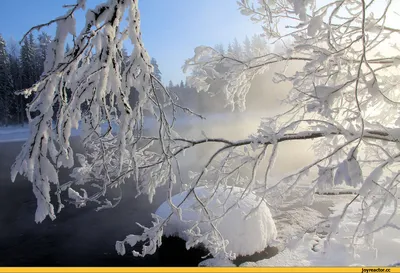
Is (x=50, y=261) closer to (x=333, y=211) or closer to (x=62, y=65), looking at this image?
(x=62, y=65)

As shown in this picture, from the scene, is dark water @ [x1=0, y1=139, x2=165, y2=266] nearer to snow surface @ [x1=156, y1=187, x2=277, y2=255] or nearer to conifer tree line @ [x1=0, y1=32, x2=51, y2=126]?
snow surface @ [x1=156, y1=187, x2=277, y2=255]

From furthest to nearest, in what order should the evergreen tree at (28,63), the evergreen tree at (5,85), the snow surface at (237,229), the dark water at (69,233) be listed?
the evergreen tree at (28,63) < the evergreen tree at (5,85) < the dark water at (69,233) < the snow surface at (237,229)

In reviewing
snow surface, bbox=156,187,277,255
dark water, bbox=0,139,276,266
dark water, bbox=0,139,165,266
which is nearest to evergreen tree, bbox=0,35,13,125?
dark water, bbox=0,139,165,266

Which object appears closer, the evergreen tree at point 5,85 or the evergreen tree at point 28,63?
the evergreen tree at point 5,85

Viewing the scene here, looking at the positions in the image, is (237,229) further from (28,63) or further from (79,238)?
(28,63)

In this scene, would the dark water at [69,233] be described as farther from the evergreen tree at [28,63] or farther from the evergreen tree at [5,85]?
the evergreen tree at [28,63]

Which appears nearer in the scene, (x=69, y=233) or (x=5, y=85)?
(x=69, y=233)

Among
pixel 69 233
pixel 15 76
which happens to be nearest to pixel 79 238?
pixel 69 233

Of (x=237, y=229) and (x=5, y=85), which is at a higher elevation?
(x=5, y=85)

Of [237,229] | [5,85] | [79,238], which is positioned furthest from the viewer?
[5,85]

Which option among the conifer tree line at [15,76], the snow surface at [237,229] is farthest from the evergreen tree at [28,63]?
the snow surface at [237,229]

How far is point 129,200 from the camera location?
48.1 feet

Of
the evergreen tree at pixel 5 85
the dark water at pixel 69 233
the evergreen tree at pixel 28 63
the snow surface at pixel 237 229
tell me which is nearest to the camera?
the snow surface at pixel 237 229

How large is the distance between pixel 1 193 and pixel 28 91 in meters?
17.7
